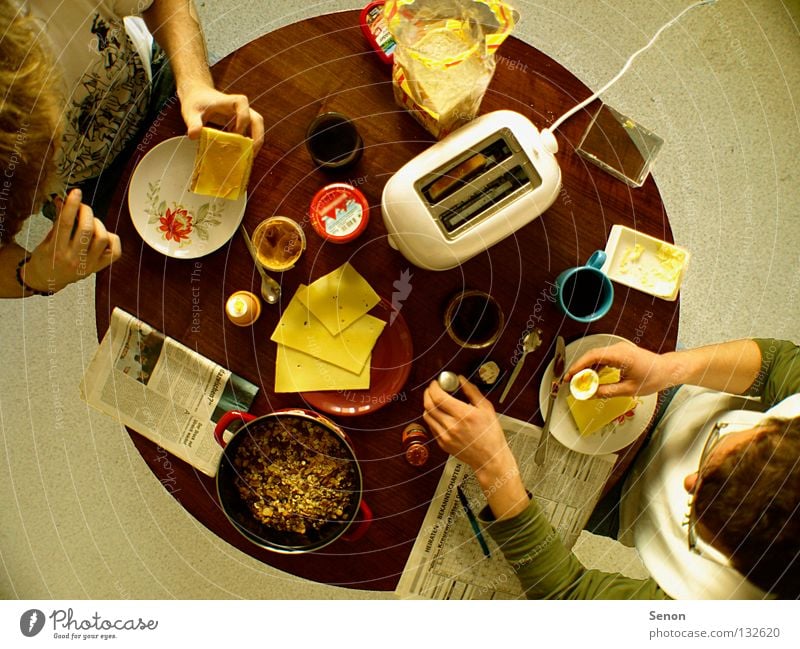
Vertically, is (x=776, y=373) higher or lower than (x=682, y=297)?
higher

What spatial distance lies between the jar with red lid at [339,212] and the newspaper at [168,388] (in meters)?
0.28

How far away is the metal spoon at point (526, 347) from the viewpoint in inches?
37.2

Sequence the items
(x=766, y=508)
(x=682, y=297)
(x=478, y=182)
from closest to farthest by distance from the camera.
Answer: (x=478, y=182), (x=766, y=508), (x=682, y=297)

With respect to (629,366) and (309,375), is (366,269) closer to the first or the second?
(309,375)

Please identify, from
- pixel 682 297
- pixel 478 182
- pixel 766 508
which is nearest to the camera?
pixel 478 182

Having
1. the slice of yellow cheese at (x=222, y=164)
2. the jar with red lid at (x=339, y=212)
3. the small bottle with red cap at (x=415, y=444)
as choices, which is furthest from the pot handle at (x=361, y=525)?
the slice of yellow cheese at (x=222, y=164)

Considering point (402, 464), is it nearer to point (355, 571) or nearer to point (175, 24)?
point (355, 571)

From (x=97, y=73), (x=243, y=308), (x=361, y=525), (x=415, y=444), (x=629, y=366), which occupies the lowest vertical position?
(x=361, y=525)

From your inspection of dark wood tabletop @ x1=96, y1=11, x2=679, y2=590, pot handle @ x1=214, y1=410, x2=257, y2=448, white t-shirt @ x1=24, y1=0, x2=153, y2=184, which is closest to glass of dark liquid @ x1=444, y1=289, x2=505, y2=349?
dark wood tabletop @ x1=96, y1=11, x2=679, y2=590

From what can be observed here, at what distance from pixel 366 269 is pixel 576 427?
0.42 meters

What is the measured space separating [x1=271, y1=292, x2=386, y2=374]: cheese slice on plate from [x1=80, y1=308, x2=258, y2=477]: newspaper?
10cm

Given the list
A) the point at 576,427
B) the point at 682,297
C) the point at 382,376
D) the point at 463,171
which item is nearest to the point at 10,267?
the point at 382,376

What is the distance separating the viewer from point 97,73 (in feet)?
3.18

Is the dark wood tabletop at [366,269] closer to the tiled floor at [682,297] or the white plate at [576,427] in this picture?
the white plate at [576,427]
